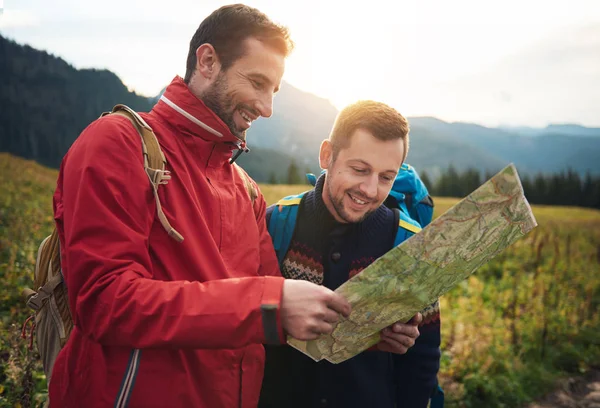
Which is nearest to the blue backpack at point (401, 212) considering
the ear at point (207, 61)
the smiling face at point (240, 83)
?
the smiling face at point (240, 83)

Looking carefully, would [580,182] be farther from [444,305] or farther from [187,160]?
[187,160]

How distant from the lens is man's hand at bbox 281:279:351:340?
1.33 metres

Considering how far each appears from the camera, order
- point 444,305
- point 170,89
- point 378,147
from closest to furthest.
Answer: point 170,89 → point 378,147 → point 444,305

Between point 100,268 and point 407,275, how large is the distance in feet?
3.96

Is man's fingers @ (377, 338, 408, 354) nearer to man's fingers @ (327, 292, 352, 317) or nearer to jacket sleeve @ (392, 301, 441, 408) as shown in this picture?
jacket sleeve @ (392, 301, 441, 408)

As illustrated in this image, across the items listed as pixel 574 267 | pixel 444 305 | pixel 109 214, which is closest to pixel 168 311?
pixel 109 214

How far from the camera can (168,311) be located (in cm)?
129

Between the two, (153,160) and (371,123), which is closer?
(153,160)

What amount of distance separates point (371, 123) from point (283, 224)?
0.94 metres

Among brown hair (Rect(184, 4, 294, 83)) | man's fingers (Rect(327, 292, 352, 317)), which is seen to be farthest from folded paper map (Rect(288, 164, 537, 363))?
brown hair (Rect(184, 4, 294, 83))

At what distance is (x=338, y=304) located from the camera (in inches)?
55.3

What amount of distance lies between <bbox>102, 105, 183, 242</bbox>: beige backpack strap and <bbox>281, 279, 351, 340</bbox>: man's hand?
0.57m

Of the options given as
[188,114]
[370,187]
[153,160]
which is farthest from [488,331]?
[153,160]

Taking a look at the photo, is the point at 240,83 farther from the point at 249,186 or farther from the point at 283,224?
the point at 283,224
